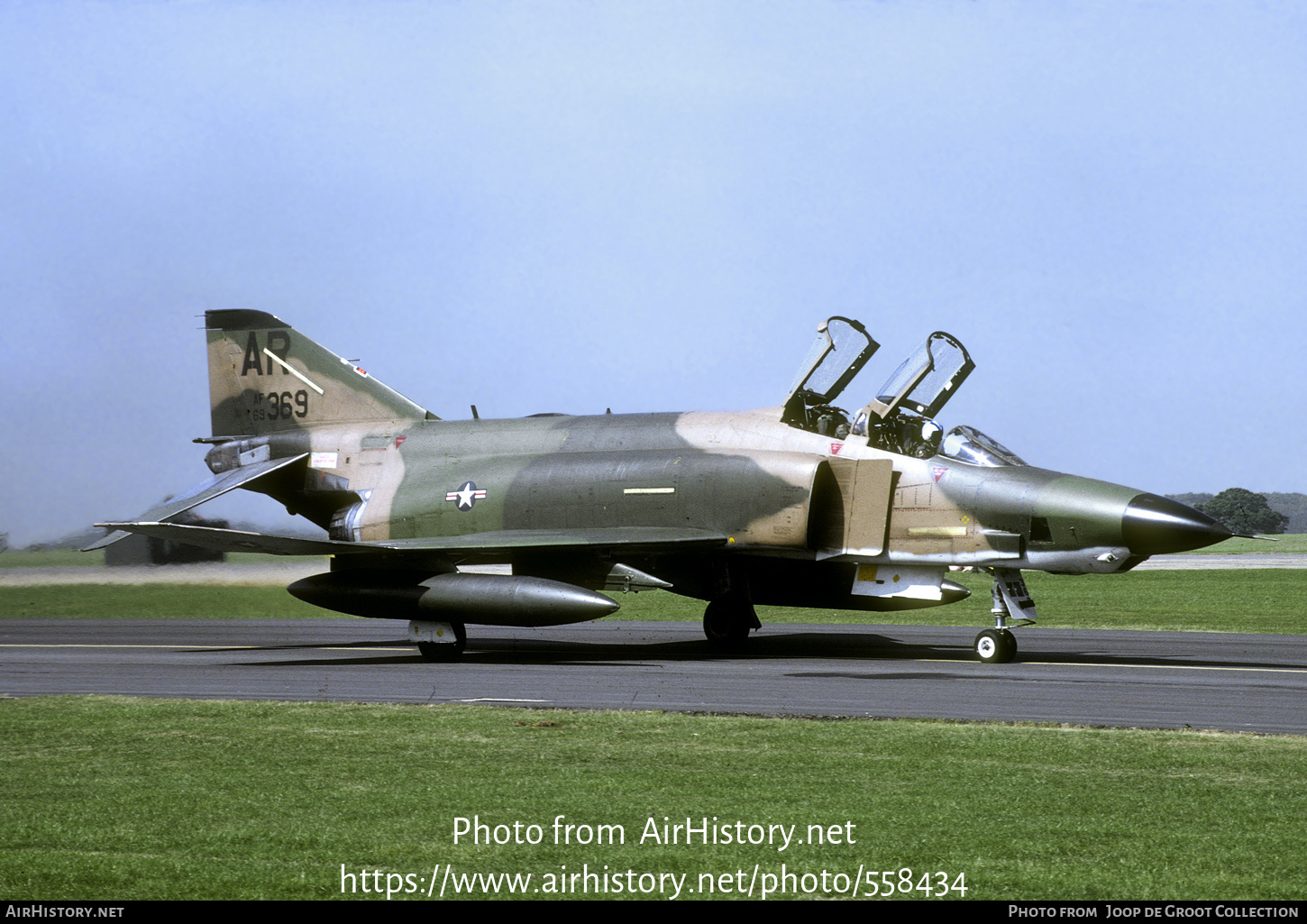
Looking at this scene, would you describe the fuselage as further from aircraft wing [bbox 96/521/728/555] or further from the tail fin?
the tail fin

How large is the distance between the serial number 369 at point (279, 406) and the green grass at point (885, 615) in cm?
391

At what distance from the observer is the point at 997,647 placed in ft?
50.1

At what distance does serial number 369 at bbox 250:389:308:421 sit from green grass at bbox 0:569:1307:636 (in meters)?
3.91

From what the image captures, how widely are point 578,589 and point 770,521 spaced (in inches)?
102

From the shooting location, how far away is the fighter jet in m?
15.3

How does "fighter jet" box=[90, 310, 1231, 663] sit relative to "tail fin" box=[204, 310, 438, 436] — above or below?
below

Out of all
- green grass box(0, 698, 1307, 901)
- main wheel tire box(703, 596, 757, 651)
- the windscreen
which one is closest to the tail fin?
main wheel tire box(703, 596, 757, 651)

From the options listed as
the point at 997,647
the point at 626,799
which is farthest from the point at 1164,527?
the point at 626,799

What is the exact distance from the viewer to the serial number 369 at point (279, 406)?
2158cm

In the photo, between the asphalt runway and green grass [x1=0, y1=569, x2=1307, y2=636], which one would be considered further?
green grass [x1=0, y1=569, x2=1307, y2=636]

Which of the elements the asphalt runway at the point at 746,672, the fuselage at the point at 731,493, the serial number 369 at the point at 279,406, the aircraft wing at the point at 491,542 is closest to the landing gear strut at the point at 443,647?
the asphalt runway at the point at 746,672

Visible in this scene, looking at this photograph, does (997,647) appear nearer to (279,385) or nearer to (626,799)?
(626,799)

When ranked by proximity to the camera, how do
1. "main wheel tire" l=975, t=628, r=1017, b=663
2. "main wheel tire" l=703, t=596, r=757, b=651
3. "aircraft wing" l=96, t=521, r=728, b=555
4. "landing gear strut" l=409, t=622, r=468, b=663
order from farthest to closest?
"main wheel tire" l=703, t=596, r=757, b=651
"landing gear strut" l=409, t=622, r=468, b=663
"aircraft wing" l=96, t=521, r=728, b=555
"main wheel tire" l=975, t=628, r=1017, b=663

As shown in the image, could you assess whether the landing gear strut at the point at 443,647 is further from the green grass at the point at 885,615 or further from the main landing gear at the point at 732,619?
the green grass at the point at 885,615
